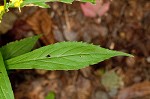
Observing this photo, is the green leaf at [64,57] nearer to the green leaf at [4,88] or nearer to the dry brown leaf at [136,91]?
the green leaf at [4,88]

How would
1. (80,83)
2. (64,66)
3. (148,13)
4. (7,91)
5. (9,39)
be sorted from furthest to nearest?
(148,13) → (80,83) → (9,39) → (64,66) → (7,91)

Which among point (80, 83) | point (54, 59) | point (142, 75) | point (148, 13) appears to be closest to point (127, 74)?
point (142, 75)

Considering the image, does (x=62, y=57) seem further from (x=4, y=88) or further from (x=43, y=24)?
(x=43, y=24)

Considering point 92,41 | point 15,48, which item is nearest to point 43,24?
point 92,41

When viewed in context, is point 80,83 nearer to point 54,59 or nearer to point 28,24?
point 28,24

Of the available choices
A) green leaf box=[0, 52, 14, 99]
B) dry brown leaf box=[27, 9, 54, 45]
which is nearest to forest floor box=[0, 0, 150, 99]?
dry brown leaf box=[27, 9, 54, 45]

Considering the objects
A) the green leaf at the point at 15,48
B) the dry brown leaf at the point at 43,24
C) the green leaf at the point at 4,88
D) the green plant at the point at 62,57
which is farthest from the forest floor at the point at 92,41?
the green leaf at the point at 4,88

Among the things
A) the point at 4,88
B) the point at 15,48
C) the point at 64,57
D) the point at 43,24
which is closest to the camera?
the point at 4,88
